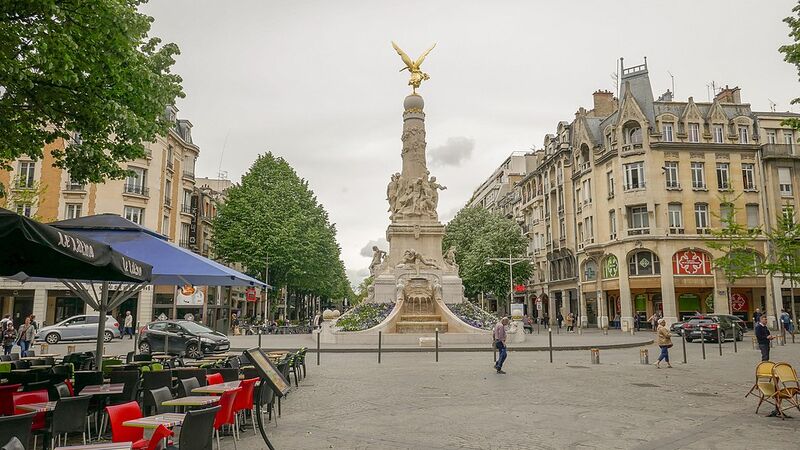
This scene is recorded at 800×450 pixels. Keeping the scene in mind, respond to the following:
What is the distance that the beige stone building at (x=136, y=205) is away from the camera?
39844 millimetres

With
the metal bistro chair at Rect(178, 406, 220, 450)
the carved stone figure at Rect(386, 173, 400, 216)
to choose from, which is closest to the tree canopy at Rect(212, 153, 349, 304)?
the carved stone figure at Rect(386, 173, 400, 216)

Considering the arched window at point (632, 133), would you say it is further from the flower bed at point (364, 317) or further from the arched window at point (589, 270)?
the flower bed at point (364, 317)

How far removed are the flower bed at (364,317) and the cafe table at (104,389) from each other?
19.2 metres

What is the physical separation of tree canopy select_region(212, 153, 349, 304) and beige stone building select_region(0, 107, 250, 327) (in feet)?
16.8

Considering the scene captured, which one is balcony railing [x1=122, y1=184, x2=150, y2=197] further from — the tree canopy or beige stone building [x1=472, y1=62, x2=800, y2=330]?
beige stone building [x1=472, y1=62, x2=800, y2=330]

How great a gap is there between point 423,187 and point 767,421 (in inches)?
984

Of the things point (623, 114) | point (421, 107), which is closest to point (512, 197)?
point (623, 114)

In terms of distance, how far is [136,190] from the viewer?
4334cm

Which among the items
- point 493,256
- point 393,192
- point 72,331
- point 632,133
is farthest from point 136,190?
point 632,133

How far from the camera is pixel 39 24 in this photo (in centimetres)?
957

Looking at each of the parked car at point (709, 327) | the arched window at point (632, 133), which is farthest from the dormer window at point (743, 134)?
Result: the parked car at point (709, 327)

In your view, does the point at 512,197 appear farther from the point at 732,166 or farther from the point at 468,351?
the point at 468,351

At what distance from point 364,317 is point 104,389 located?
68.1 feet

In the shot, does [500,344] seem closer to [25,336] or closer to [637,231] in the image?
[25,336]
